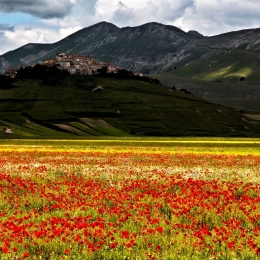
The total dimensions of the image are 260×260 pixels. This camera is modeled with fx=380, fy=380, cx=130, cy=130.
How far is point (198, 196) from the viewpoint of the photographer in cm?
1777

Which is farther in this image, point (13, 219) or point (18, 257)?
point (13, 219)

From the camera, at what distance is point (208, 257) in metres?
10.5

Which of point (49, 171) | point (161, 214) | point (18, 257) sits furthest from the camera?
point (49, 171)

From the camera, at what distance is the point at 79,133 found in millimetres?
185750

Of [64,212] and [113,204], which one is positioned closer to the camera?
[64,212]

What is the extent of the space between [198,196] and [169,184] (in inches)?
141

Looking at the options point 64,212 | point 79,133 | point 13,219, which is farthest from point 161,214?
point 79,133

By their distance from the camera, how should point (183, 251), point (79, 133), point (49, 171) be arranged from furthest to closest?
point (79, 133) → point (49, 171) → point (183, 251)

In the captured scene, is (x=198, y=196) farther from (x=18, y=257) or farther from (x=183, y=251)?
(x=18, y=257)

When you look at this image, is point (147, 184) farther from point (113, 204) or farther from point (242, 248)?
point (242, 248)

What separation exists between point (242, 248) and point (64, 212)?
23.7 feet

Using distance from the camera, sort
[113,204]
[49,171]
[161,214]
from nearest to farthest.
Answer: [161,214]
[113,204]
[49,171]

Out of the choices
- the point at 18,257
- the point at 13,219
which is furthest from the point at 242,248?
the point at 13,219

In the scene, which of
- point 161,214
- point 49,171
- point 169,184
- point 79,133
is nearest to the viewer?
point 161,214
